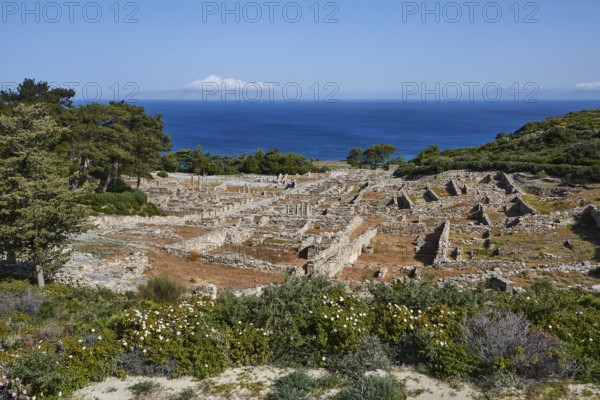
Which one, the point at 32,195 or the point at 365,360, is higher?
the point at 32,195

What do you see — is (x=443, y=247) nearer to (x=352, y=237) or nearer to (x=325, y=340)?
(x=352, y=237)

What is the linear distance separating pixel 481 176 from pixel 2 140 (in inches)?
1910

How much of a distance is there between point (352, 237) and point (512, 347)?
20064 mm

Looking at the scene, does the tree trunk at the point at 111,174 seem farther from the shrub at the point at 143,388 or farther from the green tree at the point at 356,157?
the green tree at the point at 356,157

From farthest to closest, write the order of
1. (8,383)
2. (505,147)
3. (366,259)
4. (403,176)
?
1. (505,147)
2. (403,176)
3. (366,259)
4. (8,383)

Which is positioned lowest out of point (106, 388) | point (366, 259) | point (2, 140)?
point (366, 259)

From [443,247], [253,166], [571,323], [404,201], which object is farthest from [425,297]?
[253,166]

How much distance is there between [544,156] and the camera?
5734 centimetres

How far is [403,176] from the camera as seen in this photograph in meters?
61.3

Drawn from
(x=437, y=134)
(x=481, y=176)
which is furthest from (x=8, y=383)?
(x=437, y=134)

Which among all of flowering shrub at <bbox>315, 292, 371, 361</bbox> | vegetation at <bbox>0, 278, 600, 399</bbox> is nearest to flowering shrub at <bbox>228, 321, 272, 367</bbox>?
vegetation at <bbox>0, 278, 600, 399</bbox>

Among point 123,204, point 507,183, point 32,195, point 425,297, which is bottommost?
point 123,204

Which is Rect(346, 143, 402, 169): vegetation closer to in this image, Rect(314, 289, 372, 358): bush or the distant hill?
the distant hill

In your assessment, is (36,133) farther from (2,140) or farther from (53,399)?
(53,399)
